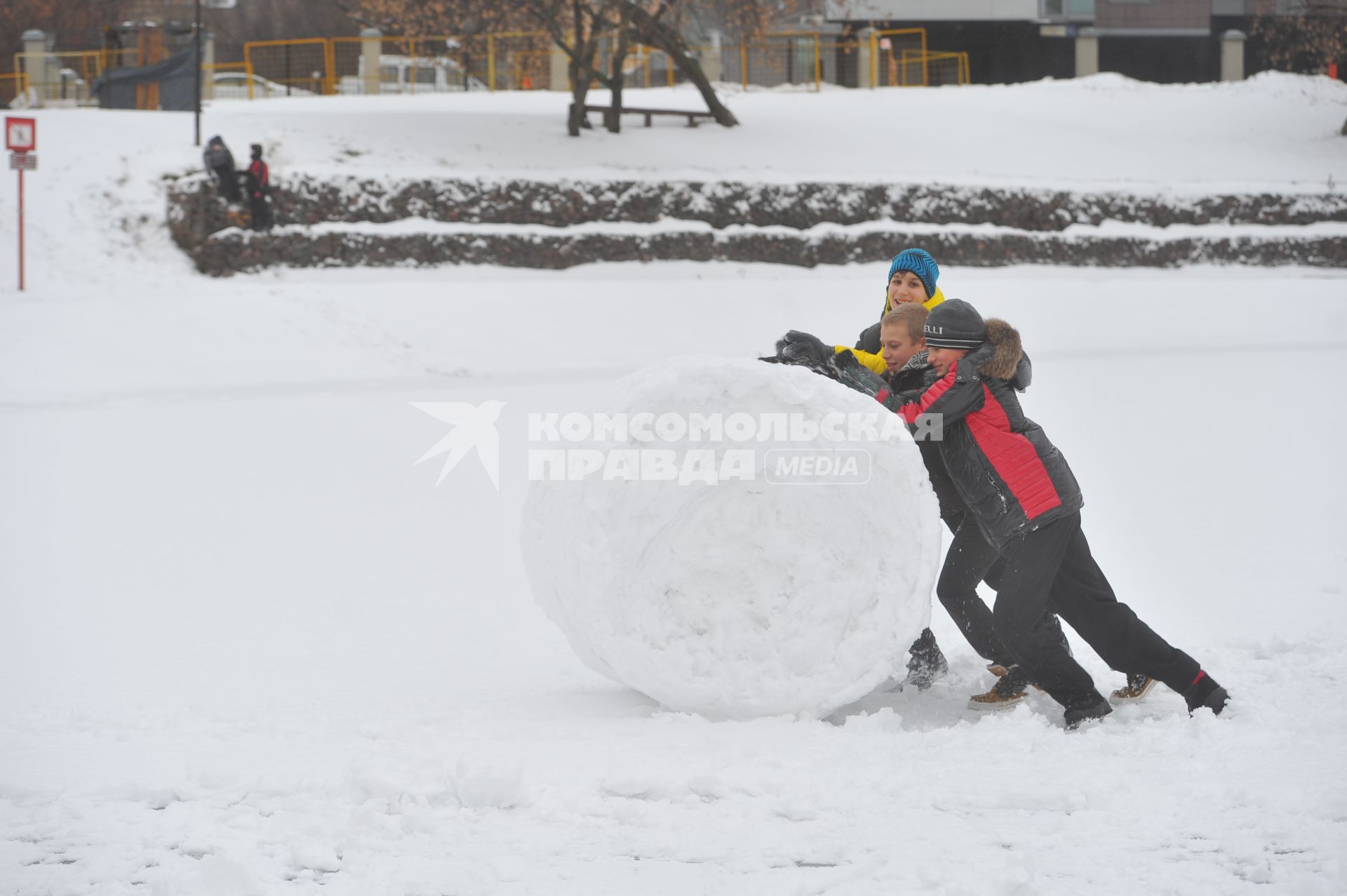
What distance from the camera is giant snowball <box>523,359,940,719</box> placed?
4133 mm

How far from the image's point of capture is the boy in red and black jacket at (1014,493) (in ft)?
14.4

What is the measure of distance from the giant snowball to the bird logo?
5.29 m

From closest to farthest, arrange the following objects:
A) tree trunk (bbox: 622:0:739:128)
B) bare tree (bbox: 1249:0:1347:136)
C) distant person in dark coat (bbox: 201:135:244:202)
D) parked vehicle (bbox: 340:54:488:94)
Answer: distant person in dark coat (bbox: 201:135:244:202), tree trunk (bbox: 622:0:739:128), bare tree (bbox: 1249:0:1347:136), parked vehicle (bbox: 340:54:488:94)

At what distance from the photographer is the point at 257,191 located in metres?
19.3

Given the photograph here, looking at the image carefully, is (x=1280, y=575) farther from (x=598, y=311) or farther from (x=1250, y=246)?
(x=1250, y=246)

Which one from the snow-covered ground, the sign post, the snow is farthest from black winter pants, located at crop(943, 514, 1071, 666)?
the snow

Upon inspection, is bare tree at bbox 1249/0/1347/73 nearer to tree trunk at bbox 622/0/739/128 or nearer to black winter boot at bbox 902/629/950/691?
tree trunk at bbox 622/0/739/128

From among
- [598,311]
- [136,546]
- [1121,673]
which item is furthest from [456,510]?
[598,311]

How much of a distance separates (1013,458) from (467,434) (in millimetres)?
7962

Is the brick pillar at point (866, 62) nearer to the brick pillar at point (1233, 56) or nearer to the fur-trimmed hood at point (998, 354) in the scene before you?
the brick pillar at point (1233, 56)

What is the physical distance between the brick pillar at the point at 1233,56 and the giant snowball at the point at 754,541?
36.4 metres

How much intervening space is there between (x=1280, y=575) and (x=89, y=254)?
16774mm

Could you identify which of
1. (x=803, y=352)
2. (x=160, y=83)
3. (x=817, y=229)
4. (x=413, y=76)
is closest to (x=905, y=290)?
(x=803, y=352)

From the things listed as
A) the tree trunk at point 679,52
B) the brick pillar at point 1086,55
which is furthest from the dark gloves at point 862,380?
the brick pillar at point 1086,55
